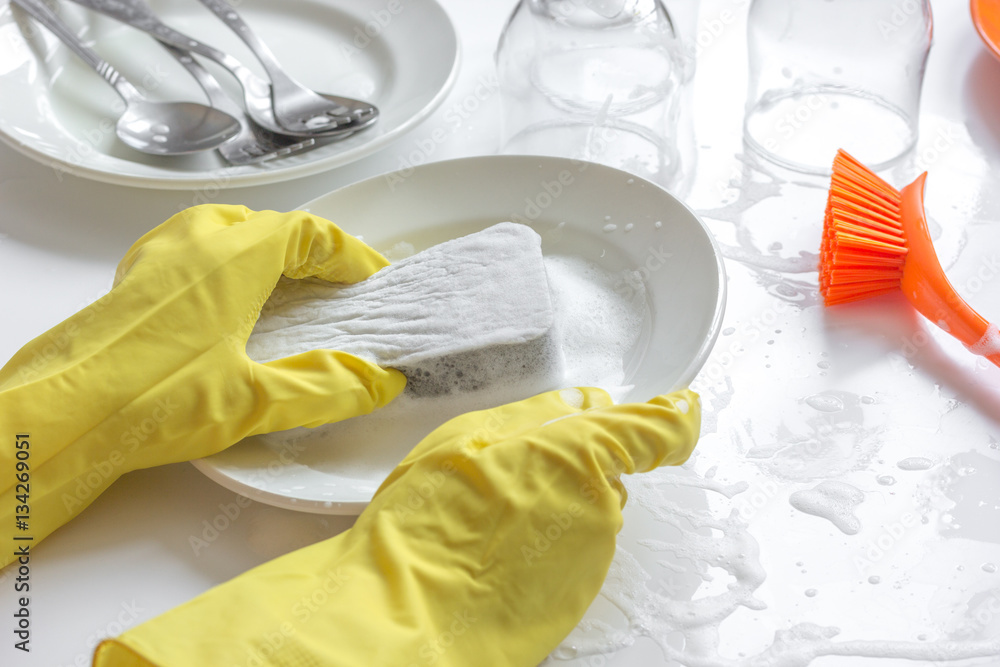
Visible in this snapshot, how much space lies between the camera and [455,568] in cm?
40

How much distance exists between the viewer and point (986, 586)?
446 millimetres

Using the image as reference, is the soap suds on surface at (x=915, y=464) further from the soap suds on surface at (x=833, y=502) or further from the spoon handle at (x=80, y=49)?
the spoon handle at (x=80, y=49)

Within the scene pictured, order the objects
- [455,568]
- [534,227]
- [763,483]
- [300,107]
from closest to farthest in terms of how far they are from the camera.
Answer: [455,568] < [763,483] < [534,227] < [300,107]

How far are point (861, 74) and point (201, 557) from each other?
2.33 ft

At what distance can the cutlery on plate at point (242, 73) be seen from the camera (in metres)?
0.74

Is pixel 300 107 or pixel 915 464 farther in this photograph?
pixel 300 107

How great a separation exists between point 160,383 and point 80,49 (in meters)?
0.48

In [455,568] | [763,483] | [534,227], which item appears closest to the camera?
[455,568]

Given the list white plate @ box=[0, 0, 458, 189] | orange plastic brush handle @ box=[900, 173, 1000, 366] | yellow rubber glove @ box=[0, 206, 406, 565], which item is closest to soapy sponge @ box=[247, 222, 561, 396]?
yellow rubber glove @ box=[0, 206, 406, 565]

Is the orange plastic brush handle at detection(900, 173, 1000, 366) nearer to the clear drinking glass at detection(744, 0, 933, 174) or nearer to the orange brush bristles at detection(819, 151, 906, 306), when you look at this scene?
the orange brush bristles at detection(819, 151, 906, 306)

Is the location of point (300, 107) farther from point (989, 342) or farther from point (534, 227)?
point (989, 342)

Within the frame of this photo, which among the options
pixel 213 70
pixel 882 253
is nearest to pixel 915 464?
pixel 882 253

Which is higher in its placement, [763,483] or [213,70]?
[213,70]

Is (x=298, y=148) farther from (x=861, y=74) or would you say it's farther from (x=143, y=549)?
(x=861, y=74)
